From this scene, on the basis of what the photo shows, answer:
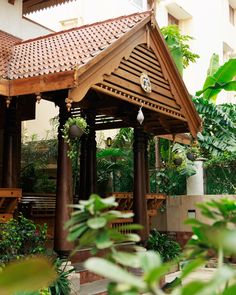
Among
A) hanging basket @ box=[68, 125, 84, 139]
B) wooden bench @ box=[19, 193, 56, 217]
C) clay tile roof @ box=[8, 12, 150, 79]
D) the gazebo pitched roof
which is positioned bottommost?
wooden bench @ box=[19, 193, 56, 217]

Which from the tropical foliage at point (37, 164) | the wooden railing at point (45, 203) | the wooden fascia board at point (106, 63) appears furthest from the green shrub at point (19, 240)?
the tropical foliage at point (37, 164)

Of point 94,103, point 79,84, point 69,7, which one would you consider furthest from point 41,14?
point 79,84


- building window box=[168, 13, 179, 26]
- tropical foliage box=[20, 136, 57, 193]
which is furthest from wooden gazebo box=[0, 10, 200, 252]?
building window box=[168, 13, 179, 26]

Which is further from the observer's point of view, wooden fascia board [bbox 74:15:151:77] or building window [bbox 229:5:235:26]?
building window [bbox 229:5:235:26]

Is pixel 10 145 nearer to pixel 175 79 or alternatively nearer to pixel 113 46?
pixel 113 46

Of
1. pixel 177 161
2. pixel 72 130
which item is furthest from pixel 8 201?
pixel 177 161

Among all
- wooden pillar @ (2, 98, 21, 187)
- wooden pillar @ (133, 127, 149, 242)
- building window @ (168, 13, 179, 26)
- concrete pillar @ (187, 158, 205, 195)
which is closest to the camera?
wooden pillar @ (2, 98, 21, 187)

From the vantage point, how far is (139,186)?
966 centimetres

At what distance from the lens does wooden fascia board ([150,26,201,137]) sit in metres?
8.95

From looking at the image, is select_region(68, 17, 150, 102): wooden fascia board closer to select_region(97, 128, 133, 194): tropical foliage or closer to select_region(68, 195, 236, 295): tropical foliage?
select_region(68, 195, 236, 295): tropical foliage

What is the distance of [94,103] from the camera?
9328 millimetres

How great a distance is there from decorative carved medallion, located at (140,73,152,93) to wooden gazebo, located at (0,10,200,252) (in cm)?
2

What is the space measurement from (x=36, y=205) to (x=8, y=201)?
2558 mm

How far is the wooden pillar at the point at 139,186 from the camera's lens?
948 cm
